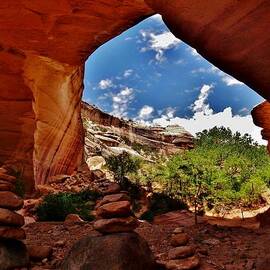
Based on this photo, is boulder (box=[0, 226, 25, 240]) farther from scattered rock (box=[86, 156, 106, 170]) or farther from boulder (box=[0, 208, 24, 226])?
scattered rock (box=[86, 156, 106, 170])

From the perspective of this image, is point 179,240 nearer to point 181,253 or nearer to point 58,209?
point 181,253

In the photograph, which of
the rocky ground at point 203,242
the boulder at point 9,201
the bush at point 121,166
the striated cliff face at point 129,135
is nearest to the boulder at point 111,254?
the rocky ground at point 203,242

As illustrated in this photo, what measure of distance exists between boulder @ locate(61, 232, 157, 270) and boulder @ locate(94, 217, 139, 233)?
217mm

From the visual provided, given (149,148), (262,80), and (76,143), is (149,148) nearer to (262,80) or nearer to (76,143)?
(76,143)

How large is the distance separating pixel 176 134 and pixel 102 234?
56.5 m

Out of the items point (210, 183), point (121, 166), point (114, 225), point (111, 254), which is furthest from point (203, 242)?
point (121, 166)

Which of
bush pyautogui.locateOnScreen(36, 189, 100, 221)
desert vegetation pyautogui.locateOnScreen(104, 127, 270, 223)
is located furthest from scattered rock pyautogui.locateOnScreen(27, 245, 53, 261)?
desert vegetation pyautogui.locateOnScreen(104, 127, 270, 223)

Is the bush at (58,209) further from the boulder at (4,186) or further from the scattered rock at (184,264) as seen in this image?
the scattered rock at (184,264)

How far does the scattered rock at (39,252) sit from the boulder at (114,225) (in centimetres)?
163

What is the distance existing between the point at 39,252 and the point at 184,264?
3.45m

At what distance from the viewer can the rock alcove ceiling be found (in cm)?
827

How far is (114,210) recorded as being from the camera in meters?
8.56

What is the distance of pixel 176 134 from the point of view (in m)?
64.4

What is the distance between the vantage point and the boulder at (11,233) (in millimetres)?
8367
